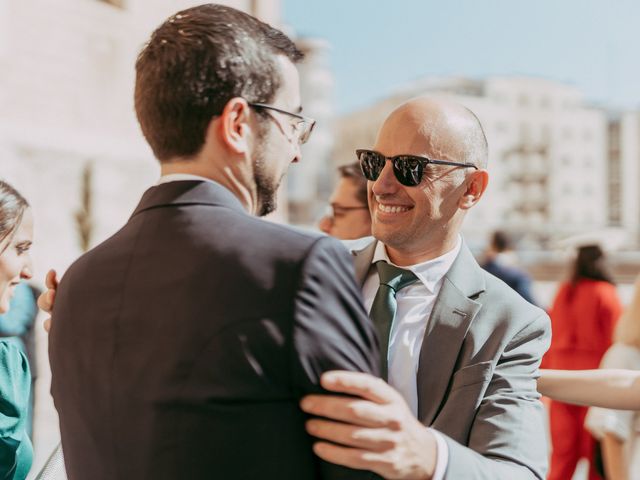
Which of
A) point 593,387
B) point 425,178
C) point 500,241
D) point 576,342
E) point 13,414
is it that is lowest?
point 576,342

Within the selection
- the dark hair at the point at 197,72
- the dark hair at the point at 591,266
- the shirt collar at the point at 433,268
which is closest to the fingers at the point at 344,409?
the dark hair at the point at 197,72

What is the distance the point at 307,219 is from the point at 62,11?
4895 centimetres

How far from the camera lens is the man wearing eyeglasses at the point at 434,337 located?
1108 millimetres

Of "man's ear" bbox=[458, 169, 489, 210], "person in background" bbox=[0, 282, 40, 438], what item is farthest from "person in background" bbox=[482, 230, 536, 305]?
"man's ear" bbox=[458, 169, 489, 210]

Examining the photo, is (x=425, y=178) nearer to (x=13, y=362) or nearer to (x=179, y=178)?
(x=179, y=178)

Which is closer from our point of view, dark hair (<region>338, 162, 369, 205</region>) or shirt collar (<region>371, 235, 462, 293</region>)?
shirt collar (<region>371, 235, 462, 293</region>)

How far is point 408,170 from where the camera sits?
1.87 meters

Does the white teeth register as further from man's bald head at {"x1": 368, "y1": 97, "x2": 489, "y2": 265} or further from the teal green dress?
the teal green dress

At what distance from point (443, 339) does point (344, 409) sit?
60 centimetres

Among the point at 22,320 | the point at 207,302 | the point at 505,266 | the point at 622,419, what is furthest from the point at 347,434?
the point at 505,266

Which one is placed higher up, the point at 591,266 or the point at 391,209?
the point at 391,209

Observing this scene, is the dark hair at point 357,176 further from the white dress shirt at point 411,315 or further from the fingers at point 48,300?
the fingers at point 48,300

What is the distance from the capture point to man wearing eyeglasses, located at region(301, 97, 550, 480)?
3.64ft

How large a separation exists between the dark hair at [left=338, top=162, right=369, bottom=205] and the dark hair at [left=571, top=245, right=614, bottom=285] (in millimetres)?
2063
